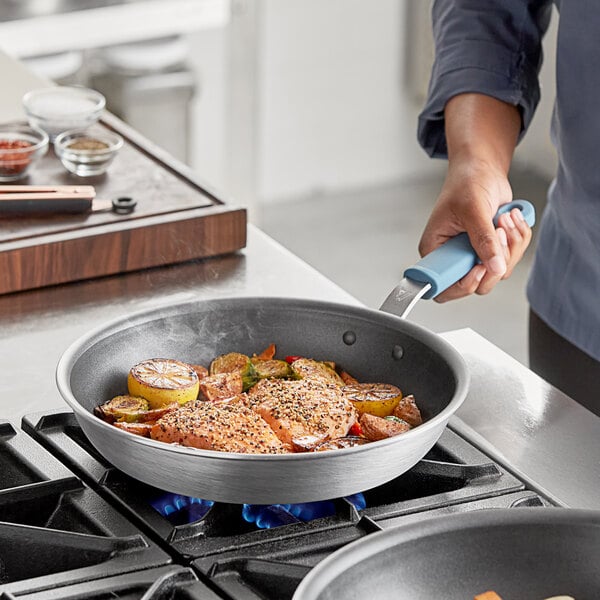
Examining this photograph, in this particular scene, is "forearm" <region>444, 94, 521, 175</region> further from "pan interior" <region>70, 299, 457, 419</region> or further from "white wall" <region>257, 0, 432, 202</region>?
"white wall" <region>257, 0, 432, 202</region>

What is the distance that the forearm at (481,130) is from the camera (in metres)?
1.52

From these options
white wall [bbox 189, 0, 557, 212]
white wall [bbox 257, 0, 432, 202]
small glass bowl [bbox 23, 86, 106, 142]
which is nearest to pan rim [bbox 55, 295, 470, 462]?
small glass bowl [bbox 23, 86, 106, 142]

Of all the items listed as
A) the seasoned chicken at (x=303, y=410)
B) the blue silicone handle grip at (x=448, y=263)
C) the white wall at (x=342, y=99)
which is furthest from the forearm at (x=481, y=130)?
the white wall at (x=342, y=99)

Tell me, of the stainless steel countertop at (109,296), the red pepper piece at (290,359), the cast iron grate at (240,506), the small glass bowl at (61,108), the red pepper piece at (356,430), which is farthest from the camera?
the small glass bowl at (61,108)

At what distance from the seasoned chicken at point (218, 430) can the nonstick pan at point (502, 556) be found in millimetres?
204

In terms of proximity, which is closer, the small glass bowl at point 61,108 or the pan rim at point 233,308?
the pan rim at point 233,308

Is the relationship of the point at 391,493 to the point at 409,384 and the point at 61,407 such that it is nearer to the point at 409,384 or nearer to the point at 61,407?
the point at 409,384

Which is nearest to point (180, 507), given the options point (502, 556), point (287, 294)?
point (502, 556)

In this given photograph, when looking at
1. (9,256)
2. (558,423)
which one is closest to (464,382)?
(558,423)

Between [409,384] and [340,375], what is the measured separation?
0.08m

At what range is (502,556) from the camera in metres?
0.85

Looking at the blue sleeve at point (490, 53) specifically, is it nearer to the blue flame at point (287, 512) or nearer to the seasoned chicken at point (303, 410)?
the seasoned chicken at point (303, 410)

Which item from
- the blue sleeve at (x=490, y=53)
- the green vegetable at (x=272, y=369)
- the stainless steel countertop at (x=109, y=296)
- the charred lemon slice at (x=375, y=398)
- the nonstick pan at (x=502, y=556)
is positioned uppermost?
the blue sleeve at (x=490, y=53)

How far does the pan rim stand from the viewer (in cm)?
91
